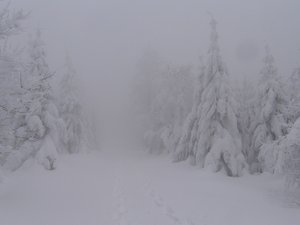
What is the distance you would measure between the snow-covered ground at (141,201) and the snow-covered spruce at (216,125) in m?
1.38

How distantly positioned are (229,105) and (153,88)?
81.1 ft

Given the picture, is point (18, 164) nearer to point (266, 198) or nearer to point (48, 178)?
point (48, 178)

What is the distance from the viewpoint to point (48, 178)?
68.6 feet

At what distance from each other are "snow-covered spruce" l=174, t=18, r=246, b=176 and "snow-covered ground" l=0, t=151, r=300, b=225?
4.53 feet

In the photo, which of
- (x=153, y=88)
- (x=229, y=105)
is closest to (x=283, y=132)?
(x=229, y=105)

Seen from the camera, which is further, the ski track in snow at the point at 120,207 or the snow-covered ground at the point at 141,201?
the snow-covered ground at the point at 141,201

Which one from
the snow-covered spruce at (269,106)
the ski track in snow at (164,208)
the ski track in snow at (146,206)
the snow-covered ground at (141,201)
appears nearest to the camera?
the ski track in snow at (164,208)

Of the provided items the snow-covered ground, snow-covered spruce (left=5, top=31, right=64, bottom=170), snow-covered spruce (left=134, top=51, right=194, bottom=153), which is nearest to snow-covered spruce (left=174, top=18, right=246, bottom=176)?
the snow-covered ground

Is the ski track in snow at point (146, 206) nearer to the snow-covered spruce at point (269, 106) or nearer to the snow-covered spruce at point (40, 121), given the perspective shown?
the snow-covered spruce at point (40, 121)

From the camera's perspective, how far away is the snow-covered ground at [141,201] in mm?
11336

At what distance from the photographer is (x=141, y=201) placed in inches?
567

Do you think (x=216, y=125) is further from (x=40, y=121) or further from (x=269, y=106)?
(x=40, y=121)

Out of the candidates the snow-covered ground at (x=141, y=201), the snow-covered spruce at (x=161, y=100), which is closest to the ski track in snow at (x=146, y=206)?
the snow-covered ground at (x=141, y=201)

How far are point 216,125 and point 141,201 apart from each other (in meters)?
11.5
